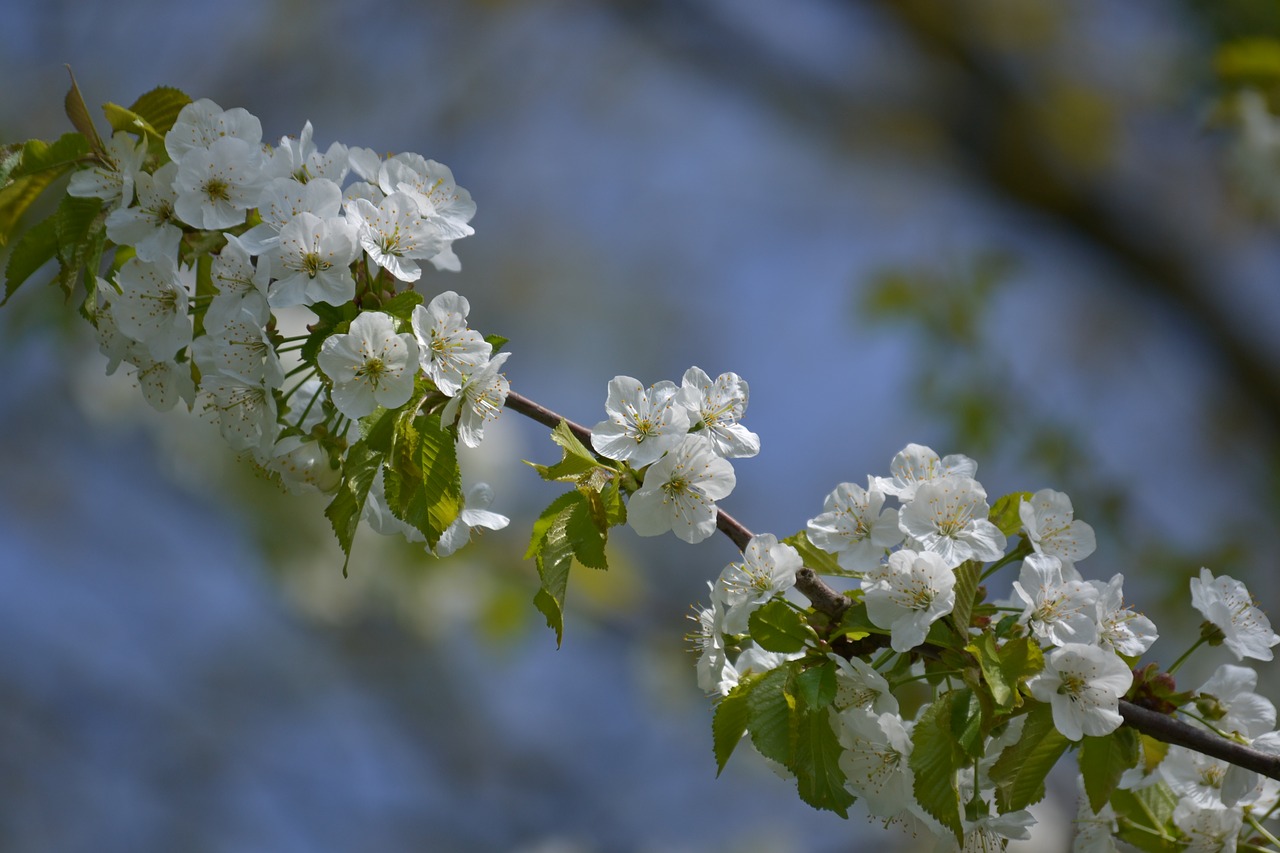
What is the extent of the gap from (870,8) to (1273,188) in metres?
2.66

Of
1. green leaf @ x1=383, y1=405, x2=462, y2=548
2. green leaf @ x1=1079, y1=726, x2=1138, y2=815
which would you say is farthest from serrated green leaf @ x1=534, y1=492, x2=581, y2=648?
green leaf @ x1=1079, y1=726, x2=1138, y2=815

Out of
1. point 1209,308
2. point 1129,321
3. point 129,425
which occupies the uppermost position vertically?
point 1209,308

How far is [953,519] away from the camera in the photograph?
3.60ft

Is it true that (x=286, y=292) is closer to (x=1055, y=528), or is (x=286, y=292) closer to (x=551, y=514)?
(x=551, y=514)

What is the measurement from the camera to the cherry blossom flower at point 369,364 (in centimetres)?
106

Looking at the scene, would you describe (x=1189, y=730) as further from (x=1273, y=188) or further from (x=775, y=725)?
(x=1273, y=188)

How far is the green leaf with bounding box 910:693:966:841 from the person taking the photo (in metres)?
1.07

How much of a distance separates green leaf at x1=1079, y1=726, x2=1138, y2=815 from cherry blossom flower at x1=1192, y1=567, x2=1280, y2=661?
184 millimetres

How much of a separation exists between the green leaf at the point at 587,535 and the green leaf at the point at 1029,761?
472 millimetres

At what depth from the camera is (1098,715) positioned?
104 centimetres

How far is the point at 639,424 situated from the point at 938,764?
0.46 m

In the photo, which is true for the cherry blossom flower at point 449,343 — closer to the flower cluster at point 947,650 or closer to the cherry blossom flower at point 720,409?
the cherry blossom flower at point 720,409

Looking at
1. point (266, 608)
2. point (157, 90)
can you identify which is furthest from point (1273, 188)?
point (266, 608)

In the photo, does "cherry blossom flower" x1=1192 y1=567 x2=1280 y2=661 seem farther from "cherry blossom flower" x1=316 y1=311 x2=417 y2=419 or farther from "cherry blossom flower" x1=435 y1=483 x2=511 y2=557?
"cherry blossom flower" x1=316 y1=311 x2=417 y2=419
